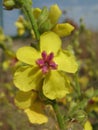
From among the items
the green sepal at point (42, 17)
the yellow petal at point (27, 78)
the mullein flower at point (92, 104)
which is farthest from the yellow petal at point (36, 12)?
the mullein flower at point (92, 104)

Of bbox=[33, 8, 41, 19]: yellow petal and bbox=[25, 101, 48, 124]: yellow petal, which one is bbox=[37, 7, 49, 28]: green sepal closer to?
bbox=[33, 8, 41, 19]: yellow petal

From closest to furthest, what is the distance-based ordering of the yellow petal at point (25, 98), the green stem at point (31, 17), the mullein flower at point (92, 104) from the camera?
the green stem at point (31, 17) → the yellow petal at point (25, 98) → the mullein flower at point (92, 104)

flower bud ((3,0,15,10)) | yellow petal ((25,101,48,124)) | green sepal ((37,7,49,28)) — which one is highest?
flower bud ((3,0,15,10))

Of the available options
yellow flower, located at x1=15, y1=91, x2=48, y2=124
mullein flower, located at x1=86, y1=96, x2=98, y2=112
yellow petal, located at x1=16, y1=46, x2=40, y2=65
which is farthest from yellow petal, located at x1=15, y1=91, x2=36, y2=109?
mullein flower, located at x1=86, y1=96, x2=98, y2=112

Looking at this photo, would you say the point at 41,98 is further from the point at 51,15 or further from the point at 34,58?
the point at 51,15

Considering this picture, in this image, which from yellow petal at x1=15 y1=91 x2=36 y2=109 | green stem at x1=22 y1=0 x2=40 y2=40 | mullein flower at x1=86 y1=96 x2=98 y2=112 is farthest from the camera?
mullein flower at x1=86 y1=96 x2=98 y2=112

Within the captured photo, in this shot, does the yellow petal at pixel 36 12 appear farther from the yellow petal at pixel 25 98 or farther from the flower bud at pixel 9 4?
the yellow petal at pixel 25 98
